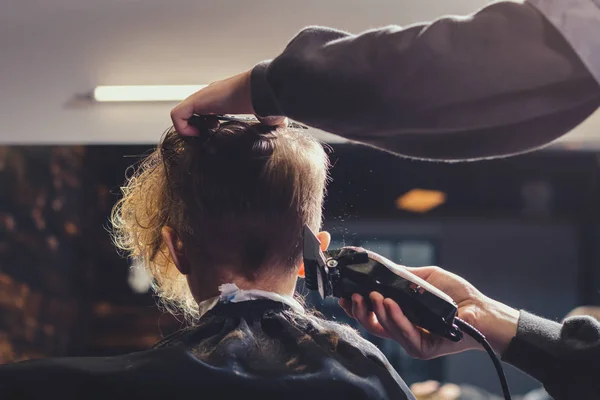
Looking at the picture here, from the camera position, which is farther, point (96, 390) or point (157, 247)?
point (157, 247)

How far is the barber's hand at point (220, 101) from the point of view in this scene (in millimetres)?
966

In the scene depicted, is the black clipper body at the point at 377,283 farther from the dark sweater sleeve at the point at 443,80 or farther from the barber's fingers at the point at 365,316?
the dark sweater sleeve at the point at 443,80

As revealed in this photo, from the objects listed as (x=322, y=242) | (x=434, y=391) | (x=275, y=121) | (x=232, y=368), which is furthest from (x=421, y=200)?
(x=232, y=368)

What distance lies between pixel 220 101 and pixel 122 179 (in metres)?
0.94

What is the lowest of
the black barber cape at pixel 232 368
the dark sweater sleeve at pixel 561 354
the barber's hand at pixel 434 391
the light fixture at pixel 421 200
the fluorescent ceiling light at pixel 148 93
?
the barber's hand at pixel 434 391

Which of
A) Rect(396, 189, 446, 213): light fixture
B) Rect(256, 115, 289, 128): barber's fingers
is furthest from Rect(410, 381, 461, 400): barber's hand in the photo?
Rect(256, 115, 289, 128): barber's fingers

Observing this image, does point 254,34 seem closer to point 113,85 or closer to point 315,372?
point 113,85

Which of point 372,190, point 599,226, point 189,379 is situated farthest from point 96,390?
point 599,226

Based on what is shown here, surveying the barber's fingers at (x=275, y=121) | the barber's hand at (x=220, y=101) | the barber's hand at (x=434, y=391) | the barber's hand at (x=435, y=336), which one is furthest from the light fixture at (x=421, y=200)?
the barber's hand at (x=220, y=101)

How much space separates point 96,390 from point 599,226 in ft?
5.80

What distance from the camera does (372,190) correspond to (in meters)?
1.78

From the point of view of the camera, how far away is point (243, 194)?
1.07 metres

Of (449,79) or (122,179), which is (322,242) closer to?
(449,79)

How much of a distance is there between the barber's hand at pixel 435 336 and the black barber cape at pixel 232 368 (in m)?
0.06
